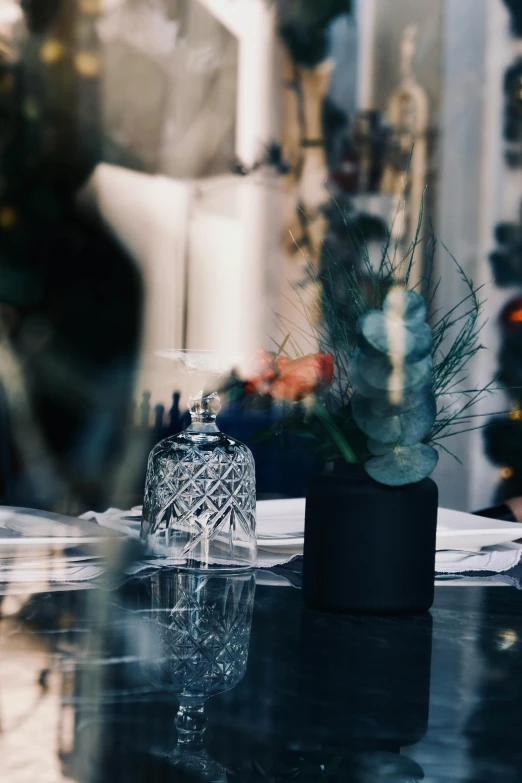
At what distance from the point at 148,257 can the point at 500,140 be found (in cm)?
130

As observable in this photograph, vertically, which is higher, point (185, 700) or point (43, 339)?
point (43, 339)

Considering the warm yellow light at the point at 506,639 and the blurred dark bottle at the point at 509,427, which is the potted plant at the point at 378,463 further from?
the blurred dark bottle at the point at 509,427

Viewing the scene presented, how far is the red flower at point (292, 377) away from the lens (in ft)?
2.67

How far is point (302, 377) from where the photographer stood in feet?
2.70

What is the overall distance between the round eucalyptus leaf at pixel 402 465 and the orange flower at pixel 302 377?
3.9 inches

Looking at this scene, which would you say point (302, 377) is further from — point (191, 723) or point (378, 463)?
point (191, 723)

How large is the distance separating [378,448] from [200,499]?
0.21 meters

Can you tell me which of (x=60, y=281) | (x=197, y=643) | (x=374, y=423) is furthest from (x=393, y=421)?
(x=60, y=281)

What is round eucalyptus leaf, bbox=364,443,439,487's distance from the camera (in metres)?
0.73

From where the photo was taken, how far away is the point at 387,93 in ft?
11.1

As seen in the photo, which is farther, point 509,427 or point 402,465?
point 509,427

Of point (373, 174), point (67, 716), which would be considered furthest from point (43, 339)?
point (67, 716)

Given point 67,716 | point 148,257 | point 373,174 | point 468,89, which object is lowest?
point 67,716

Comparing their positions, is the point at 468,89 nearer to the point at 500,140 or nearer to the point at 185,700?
the point at 500,140
